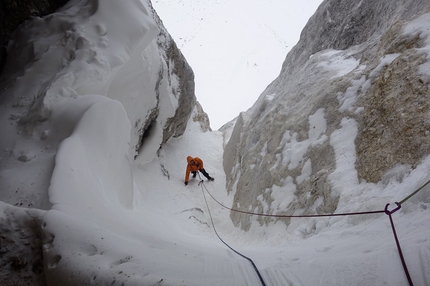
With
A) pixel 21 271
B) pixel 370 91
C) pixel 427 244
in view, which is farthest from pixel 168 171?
pixel 427 244

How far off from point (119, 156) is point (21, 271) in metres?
2.07

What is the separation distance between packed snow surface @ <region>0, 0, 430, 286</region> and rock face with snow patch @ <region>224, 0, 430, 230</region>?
0.29 ft

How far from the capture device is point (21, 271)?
162 cm

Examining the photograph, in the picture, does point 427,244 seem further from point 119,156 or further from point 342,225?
point 119,156

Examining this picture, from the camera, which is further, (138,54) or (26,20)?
(138,54)

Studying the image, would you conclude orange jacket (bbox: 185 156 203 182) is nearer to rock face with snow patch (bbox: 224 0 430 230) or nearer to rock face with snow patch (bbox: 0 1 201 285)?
rock face with snow patch (bbox: 224 0 430 230)

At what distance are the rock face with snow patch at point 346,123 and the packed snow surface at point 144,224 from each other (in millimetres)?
89

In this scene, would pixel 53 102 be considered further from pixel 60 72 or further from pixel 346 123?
pixel 346 123

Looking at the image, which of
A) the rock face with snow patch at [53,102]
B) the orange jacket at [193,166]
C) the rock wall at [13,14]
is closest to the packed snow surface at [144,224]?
the rock face with snow patch at [53,102]

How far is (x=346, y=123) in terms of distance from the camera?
4.35 meters

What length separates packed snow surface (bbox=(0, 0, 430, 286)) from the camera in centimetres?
164

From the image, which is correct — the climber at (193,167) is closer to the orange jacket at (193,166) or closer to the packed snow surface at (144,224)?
the orange jacket at (193,166)

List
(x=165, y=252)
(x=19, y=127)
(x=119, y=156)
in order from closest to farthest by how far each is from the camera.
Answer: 1. (x=165, y=252)
2. (x=19, y=127)
3. (x=119, y=156)

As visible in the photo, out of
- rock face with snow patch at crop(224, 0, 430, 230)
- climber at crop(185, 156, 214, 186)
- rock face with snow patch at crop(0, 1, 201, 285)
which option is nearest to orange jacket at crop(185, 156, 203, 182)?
climber at crop(185, 156, 214, 186)
